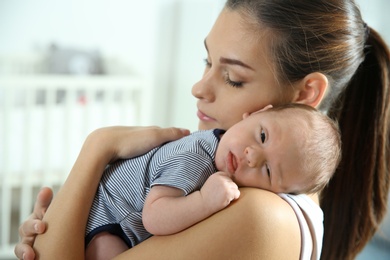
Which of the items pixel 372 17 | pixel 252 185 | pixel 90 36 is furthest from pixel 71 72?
pixel 252 185

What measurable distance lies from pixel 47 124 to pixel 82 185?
2099 mm

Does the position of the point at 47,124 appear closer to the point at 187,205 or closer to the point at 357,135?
the point at 357,135

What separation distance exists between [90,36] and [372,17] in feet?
7.09

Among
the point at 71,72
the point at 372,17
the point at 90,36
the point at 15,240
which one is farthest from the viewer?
the point at 90,36

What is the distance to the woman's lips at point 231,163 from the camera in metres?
1.13

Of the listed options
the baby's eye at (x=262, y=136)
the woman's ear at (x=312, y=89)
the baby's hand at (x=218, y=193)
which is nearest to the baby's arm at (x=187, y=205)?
the baby's hand at (x=218, y=193)

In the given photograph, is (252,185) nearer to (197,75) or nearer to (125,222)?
(125,222)

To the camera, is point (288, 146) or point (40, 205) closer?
point (288, 146)

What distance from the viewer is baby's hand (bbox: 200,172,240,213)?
40.1 inches

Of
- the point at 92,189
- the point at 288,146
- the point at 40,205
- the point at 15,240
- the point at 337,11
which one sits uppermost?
the point at 337,11

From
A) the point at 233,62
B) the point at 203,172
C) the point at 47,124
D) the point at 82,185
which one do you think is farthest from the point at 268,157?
the point at 47,124

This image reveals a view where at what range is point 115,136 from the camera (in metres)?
1.29

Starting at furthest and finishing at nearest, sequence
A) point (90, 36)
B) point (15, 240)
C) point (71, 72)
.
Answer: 1. point (90, 36)
2. point (71, 72)
3. point (15, 240)

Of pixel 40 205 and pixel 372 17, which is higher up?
pixel 372 17
